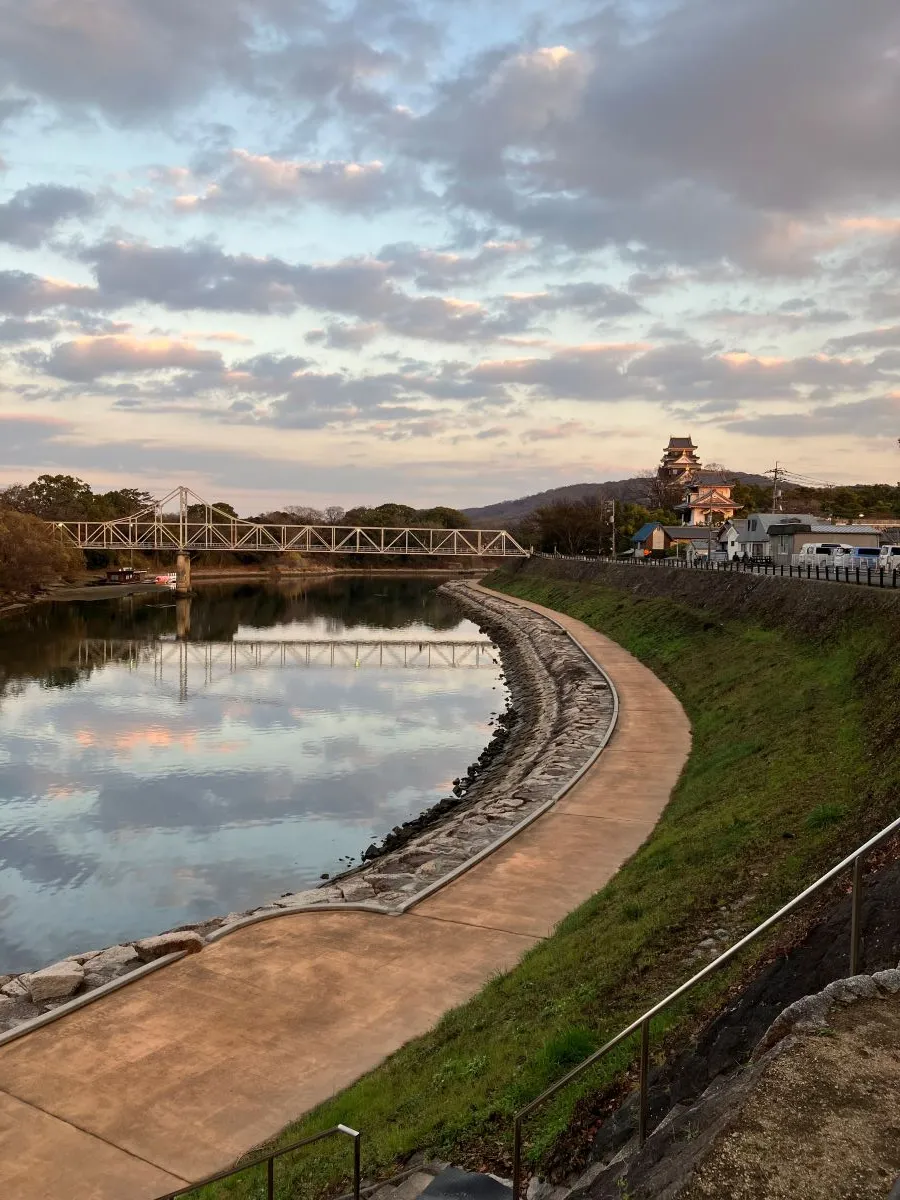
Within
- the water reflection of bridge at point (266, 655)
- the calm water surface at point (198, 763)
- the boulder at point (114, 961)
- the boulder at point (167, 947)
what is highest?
the boulder at point (167, 947)

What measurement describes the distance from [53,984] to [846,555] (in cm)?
4877

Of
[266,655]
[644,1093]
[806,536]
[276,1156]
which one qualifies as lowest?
[266,655]

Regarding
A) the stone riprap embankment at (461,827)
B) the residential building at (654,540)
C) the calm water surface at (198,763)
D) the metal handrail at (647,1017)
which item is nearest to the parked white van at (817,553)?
the stone riprap embankment at (461,827)

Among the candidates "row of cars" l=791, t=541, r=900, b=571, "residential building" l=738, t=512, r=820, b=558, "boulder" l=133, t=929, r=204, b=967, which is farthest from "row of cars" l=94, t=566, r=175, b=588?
"boulder" l=133, t=929, r=204, b=967

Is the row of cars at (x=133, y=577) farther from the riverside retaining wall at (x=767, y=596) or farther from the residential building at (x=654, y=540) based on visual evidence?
the riverside retaining wall at (x=767, y=596)

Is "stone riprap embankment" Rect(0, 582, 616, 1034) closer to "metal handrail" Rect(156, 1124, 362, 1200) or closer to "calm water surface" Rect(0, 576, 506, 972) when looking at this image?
"calm water surface" Rect(0, 576, 506, 972)

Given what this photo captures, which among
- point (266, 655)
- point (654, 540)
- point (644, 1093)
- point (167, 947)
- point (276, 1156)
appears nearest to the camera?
point (644, 1093)

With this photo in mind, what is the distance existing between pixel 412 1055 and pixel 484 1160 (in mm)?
2873

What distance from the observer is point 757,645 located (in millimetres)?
34188

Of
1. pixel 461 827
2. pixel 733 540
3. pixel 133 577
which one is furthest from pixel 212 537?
pixel 461 827

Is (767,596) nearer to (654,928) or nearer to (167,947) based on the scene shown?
(654,928)

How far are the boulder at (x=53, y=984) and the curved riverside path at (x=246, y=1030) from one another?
101 cm

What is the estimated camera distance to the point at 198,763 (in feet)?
104

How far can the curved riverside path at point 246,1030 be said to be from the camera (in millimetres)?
8977
